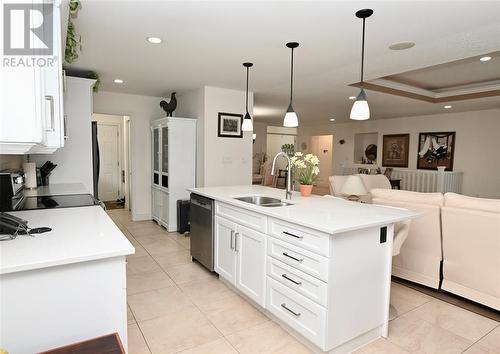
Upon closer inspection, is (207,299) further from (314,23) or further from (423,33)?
(423,33)

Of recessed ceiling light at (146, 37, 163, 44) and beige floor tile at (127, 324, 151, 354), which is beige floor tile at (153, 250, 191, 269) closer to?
beige floor tile at (127, 324, 151, 354)

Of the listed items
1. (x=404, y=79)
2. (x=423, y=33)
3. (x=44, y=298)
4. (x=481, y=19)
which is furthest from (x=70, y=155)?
(x=404, y=79)

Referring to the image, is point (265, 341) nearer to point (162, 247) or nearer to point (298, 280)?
point (298, 280)

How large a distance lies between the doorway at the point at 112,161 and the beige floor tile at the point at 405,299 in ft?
20.3

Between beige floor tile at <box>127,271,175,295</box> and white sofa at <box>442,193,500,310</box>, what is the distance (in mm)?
2718

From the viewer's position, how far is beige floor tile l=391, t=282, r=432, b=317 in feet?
8.77

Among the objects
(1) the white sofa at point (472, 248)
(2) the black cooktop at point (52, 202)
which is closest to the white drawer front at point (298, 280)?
(2) the black cooktop at point (52, 202)

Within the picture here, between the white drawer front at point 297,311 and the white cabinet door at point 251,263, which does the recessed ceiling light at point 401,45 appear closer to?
the white cabinet door at point 251,263

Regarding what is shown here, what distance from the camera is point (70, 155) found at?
3729 millimetres

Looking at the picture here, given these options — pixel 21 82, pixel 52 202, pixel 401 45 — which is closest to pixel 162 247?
pixel 52 202

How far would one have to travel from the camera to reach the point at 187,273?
11.2 ft

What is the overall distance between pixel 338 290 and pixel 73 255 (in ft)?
5.01

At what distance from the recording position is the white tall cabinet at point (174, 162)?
5016 mm

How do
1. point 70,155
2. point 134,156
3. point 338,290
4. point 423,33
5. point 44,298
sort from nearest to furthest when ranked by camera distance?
point 44,298 → point 338,290 → point 423,33 → point 70,155 → point 134,156
